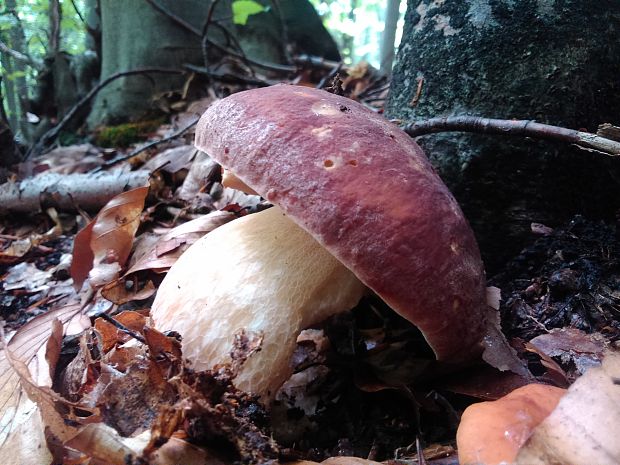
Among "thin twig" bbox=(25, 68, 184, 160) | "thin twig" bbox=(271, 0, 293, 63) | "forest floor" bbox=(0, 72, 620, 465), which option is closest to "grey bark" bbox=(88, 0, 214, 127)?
"thin twig" bbox=(25, 68, 184, 160)

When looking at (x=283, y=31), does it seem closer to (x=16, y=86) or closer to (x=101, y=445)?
(x=16, y=86)

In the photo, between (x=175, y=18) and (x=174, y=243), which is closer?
(x=174, y=243)

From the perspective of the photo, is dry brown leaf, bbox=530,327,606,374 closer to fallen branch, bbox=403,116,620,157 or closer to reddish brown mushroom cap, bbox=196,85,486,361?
reddish brown mushroom cap, bbox=196,85,486,361

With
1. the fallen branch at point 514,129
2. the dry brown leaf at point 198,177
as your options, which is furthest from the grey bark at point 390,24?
the fallen branch at point 514,129

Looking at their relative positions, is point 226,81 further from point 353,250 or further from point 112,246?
point 353,250

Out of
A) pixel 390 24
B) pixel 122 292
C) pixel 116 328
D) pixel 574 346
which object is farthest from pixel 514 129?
pixel 390 24

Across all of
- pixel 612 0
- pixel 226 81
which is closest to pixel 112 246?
pixel 612 0

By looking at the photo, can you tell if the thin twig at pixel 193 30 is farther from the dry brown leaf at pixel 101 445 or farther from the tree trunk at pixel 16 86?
the dry brown leaf at pixel 101 445
